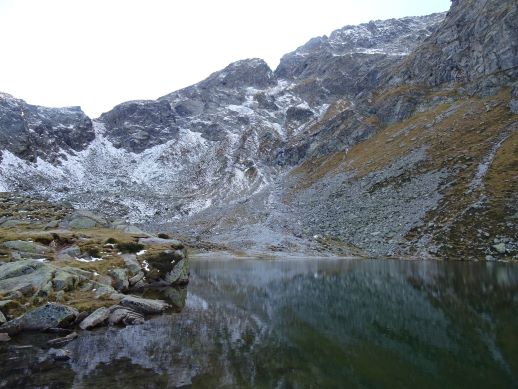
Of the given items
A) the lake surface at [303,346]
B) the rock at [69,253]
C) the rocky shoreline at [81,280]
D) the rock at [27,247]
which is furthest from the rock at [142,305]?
the rock at [27,247]

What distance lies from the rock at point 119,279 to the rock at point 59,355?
1966 centimetres

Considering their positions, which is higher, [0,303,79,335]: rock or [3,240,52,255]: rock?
[3,240,52,255]: rock

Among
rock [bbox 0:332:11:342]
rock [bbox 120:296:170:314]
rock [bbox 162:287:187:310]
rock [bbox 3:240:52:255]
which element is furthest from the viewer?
rock [bbox 3:240:52:255]

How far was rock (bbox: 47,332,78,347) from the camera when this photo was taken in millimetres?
23822

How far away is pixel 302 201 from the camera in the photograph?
503ft

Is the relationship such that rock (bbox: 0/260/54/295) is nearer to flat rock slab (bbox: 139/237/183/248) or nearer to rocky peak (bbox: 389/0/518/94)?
flat rock slab (bbox: 139/237/183/248)

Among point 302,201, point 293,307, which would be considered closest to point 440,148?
point 302,201

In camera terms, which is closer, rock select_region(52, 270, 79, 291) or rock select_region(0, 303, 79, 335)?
rock select_region(0, 303, 79, 335)

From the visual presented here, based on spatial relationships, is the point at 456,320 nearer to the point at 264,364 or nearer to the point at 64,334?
the point at 264,364

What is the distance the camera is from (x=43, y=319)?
27.3 m

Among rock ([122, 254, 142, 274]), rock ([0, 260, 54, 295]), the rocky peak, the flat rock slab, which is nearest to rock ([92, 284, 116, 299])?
rock ([0, 260, 54, 295])

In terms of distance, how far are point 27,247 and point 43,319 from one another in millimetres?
23094

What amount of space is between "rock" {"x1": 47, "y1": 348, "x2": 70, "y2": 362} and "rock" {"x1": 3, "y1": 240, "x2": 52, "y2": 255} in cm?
2771

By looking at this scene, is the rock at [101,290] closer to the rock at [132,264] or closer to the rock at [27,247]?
the rock at [132,264]
